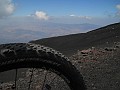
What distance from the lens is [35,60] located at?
3.76m

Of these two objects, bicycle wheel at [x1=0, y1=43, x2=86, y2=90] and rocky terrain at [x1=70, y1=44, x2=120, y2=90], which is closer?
bicycle wheel at [x1=0, y1=43, x2=86, y2=90]

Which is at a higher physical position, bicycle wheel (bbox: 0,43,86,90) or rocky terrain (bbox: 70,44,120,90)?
bicycle wheel (bbox: 0,43,86,90)

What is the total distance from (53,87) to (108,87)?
163 centimetres

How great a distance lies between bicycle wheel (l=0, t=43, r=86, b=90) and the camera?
11.7ft

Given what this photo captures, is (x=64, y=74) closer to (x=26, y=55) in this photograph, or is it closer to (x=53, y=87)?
(x=26, y=55)

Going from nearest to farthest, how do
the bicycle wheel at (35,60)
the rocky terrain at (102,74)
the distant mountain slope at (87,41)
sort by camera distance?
the bicycle wheel at (35,60), the rocky terrain at (102,74), the distant mountain slope at (87,41)

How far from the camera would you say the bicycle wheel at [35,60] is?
11.7 ft

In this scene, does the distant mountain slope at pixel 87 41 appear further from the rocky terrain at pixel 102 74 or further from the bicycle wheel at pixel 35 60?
the bicycle wheel at pixel 35 60

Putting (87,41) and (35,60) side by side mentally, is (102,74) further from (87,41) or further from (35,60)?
(87,41)

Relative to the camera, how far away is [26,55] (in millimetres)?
3656

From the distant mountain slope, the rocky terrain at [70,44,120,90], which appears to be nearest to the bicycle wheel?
the rocky terrain at [70,44,120,90]

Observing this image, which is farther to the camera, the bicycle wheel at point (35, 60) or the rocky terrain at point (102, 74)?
the rocky terrain at point (102, 74)

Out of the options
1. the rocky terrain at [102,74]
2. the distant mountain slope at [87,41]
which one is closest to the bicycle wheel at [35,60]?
the rocky terrain at [102,74]

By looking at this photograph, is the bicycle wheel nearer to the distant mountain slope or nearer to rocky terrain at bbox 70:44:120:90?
rocky terrain at bbox 70:44:120:90
